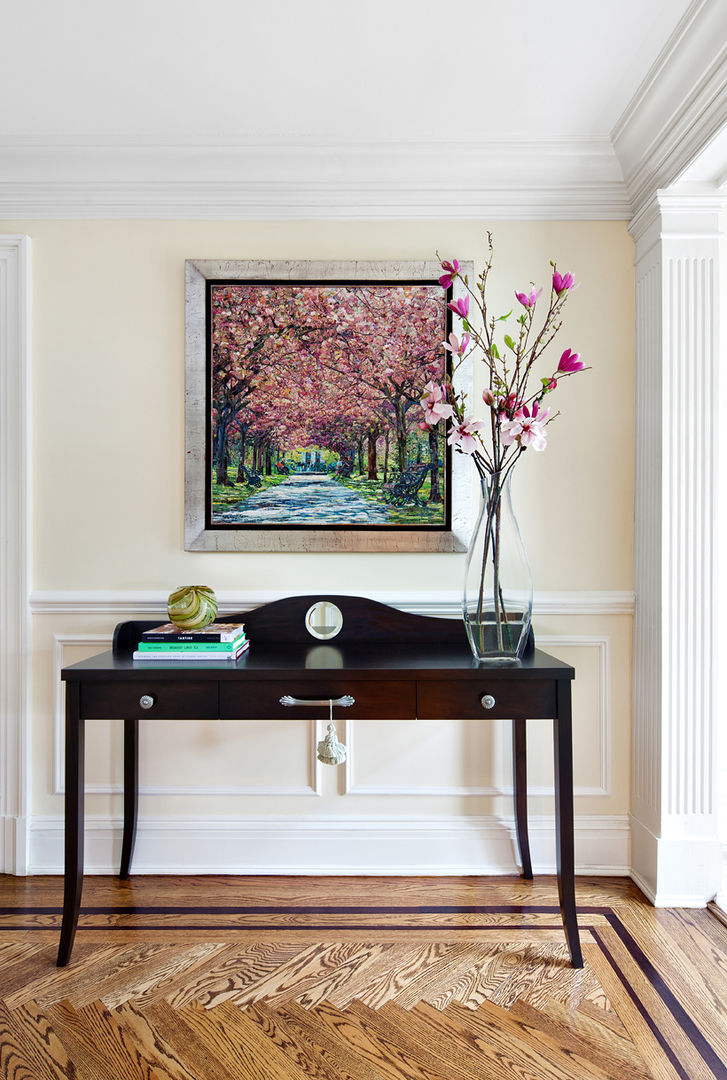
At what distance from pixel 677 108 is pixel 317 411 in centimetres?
139

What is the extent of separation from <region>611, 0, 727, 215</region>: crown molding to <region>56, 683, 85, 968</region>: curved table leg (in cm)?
231

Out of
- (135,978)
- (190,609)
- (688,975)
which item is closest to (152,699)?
(190,609)

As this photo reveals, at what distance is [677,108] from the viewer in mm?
1957

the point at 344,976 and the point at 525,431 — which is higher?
the point at 525,431

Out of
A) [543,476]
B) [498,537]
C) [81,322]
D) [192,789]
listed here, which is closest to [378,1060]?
[192,789]

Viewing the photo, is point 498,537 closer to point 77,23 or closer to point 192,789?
point 192,789

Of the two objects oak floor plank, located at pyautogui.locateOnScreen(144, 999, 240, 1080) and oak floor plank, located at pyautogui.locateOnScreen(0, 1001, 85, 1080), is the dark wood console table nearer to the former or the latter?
oak floor plank, located at pyautogui.locateOnScreen(0, 1001, 85, 1080)

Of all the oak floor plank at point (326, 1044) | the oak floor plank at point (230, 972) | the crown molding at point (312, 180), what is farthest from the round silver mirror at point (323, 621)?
the crown molding at point (312, 180)

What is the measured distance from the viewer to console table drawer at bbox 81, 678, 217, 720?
1929mm

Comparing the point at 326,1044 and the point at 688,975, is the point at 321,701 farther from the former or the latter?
the point at 688,975

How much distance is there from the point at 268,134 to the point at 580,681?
214 cm

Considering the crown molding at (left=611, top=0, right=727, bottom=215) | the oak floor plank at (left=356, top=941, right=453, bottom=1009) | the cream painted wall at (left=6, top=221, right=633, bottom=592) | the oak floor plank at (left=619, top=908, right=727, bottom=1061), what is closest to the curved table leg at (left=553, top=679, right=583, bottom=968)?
the oak floor plank at (left=619, top=908, right=727, bottom=1061)

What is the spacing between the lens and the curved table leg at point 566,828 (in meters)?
1.88

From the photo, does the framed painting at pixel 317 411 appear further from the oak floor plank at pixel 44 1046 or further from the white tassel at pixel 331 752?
the oak floor plank at pixel 44 1046
